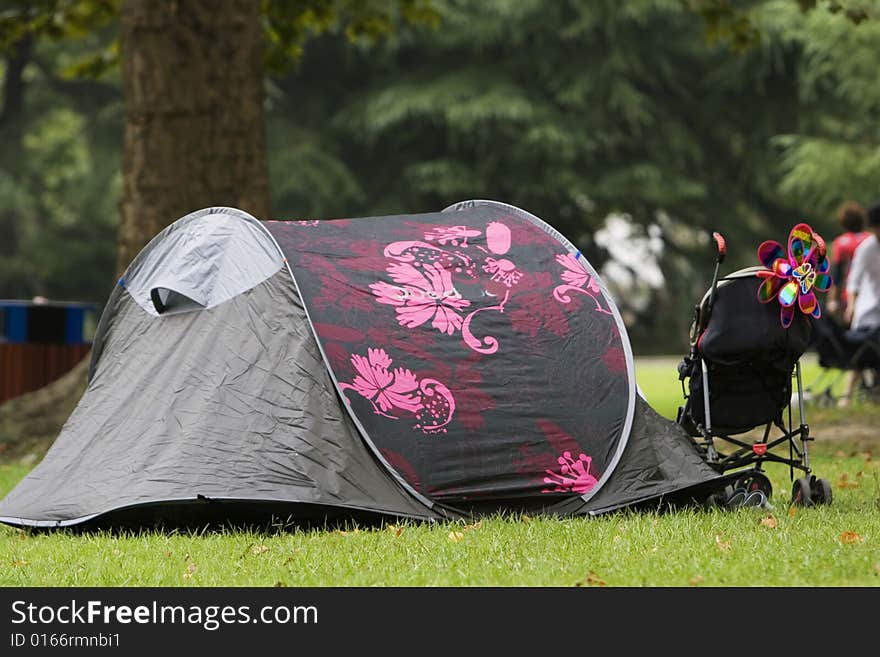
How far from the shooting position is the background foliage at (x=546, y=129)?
80.9 feet

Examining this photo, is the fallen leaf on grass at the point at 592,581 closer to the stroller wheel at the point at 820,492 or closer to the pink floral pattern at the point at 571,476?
the pink floral pattern at the point at 571,476

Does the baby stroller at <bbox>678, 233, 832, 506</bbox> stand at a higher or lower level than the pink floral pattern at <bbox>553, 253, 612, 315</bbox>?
lower

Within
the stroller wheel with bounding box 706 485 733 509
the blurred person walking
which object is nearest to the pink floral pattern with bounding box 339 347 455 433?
the stroller wheel with bounding box 706 485 733 509

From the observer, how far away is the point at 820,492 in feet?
21.9

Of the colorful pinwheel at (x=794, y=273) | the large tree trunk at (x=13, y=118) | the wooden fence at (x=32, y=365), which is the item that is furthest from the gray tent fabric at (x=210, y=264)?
the large tree trunk at (x=13, y=118)

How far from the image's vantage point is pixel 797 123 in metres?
25.3

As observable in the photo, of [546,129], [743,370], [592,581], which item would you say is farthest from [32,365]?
[546,129]

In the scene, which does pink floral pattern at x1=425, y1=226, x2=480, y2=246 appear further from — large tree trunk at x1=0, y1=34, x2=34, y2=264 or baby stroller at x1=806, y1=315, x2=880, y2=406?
large tree trunk at x1=0, y1=34, x2=34, y2=264

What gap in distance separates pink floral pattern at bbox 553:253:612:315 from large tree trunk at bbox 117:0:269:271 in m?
3.61

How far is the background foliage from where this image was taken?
80.9ft

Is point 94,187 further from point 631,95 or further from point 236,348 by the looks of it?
point 236,348

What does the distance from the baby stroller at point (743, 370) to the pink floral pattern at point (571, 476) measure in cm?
58
